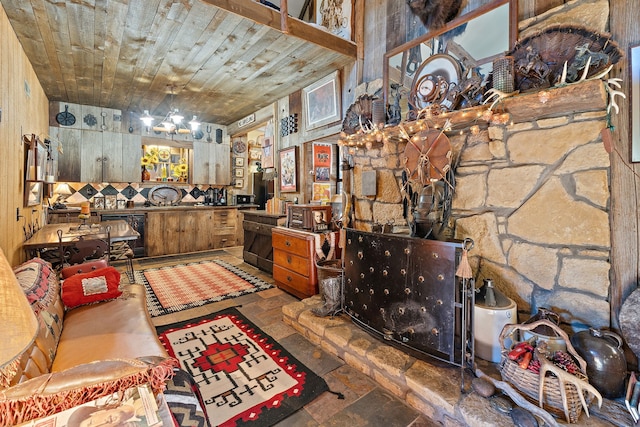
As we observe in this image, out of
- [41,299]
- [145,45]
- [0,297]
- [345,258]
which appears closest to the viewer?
[0,297]

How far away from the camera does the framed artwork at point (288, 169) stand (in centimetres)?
447

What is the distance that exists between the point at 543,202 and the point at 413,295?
1012 mm

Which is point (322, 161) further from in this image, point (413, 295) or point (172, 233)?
point (172, 233)

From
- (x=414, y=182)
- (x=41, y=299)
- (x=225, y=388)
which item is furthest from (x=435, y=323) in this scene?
(x=41, y=299)

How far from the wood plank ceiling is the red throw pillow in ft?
7.51

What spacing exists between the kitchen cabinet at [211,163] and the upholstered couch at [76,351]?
14.5 feet

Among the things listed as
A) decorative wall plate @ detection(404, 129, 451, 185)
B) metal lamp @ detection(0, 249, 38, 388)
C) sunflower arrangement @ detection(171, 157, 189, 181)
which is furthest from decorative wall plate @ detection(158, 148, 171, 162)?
metal lamp @ detection(0, 249, 38, 388)

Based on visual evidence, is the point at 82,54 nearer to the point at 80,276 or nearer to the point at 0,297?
the point at 80,276

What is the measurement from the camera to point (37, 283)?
1.72 metres

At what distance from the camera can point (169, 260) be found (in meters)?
5.52

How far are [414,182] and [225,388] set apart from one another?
6.86ft

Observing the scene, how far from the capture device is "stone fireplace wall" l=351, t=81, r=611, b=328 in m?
1.63

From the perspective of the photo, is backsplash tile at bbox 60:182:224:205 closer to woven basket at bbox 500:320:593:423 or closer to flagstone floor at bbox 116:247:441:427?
flagstone floor at bbox 116:247:441:427

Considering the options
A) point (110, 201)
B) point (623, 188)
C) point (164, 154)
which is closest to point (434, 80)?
point (623, 188)
